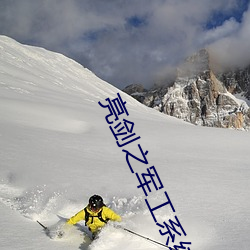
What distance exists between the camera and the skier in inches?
235

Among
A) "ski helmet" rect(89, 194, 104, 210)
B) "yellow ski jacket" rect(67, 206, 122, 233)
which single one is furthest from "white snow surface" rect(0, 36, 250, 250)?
"ski helmet" rect(89, 194, 104, 210)

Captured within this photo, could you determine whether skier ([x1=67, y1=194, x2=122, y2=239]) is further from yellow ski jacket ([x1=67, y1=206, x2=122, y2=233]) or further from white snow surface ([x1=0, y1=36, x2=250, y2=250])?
white snow surface ([x1=0, y1=36, x2=250, y2=250])

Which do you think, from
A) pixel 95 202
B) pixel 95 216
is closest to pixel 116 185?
pixel 95 216

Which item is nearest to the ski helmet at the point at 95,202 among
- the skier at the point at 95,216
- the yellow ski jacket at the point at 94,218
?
the skier at the point at 95,216

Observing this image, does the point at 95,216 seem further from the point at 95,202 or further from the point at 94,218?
the point at 95,202

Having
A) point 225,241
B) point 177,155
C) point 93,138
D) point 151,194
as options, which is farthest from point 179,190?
point 93,138

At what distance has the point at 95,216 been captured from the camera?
6.07 metres

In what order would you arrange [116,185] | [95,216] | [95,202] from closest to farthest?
[95,202], [95,216], [116,185]

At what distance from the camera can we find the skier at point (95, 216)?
19.6 ft

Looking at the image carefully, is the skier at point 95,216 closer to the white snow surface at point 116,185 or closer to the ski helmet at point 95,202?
the ski helmet at point 95,202

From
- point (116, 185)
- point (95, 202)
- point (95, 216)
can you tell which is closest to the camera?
point (95, 202)

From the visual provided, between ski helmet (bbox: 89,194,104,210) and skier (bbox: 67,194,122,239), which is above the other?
ski helmet (bbox: 89,194,104,210)

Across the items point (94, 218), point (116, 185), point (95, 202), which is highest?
point (116, 185)

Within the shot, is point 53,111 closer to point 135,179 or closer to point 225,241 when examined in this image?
point 135,179
